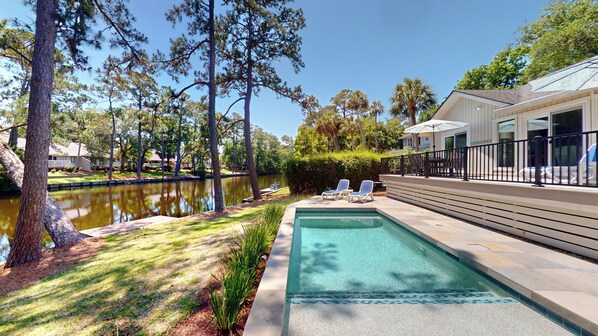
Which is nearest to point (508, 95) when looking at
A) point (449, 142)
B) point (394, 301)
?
point (449, 142)

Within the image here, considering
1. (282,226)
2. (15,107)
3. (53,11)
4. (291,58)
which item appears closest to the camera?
(53,11)

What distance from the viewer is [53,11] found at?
5223 mm

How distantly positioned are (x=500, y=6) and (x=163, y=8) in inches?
677

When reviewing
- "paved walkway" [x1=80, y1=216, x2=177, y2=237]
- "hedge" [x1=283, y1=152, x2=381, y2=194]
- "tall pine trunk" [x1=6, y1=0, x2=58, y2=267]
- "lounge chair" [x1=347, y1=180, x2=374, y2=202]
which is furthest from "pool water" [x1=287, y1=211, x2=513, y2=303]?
"hedge" [x1=283, y1=152, x2=381, y2=194]

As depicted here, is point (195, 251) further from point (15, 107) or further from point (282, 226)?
point (15, 107)

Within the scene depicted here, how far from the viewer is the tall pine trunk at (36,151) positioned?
16.1 ft

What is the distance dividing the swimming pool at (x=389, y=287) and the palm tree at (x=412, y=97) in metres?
18.7

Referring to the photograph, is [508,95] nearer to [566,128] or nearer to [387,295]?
[566,128]

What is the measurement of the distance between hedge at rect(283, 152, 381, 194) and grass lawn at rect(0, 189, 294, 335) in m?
8.63

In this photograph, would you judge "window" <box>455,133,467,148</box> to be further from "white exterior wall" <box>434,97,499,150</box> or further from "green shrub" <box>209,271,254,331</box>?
"green shrub" <box>209,271,254,331</box>

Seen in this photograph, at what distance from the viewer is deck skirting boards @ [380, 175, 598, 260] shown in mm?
3547

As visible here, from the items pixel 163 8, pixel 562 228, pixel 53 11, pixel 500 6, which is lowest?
pixel 562 228

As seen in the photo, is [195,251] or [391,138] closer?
[195,251]

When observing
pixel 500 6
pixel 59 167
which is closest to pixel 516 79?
pixel 500 6
